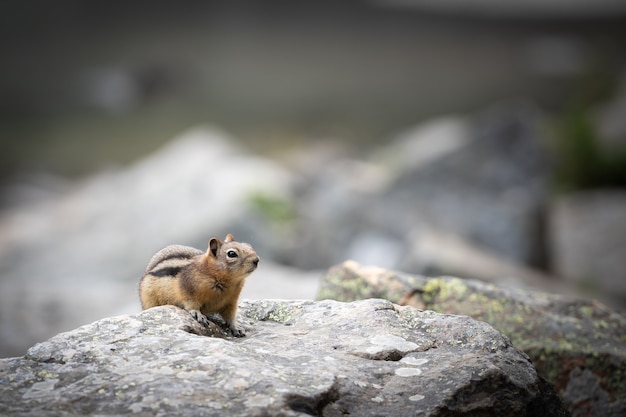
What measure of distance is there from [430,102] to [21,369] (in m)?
21.5

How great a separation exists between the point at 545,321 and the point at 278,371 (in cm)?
267

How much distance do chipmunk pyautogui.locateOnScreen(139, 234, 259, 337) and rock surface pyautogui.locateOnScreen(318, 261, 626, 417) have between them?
4.60 ft

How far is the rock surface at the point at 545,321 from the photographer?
5.26 metres

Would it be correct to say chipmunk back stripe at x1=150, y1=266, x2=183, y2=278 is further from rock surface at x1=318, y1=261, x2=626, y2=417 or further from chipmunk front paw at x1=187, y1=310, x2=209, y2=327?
rock surface at x1=318, y1=261, x2=626, y2=417

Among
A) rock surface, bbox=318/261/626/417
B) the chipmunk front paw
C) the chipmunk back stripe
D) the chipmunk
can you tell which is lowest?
rock surface, bbox=318/261/626/417

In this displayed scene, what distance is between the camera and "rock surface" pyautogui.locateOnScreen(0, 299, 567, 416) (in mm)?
3508

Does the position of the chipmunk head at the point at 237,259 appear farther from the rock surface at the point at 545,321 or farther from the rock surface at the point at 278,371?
the rock surface at the point at 545,321

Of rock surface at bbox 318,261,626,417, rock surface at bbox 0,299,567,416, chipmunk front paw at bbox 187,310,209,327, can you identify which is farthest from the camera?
rock surface at bbox 318,261,626,417

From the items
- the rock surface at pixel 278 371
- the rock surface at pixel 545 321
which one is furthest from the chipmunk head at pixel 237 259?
the rock surface at pixel 545 321

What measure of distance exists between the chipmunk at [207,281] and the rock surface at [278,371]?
161 millimetres

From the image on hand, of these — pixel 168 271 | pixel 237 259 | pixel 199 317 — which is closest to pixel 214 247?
pixel 237 259

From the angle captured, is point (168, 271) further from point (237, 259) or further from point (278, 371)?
point (278, 371)

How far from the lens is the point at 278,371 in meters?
3.80

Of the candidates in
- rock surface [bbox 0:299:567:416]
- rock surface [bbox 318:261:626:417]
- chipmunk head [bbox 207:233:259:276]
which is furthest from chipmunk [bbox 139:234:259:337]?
rock surface [bbox 318:261:626:417]
